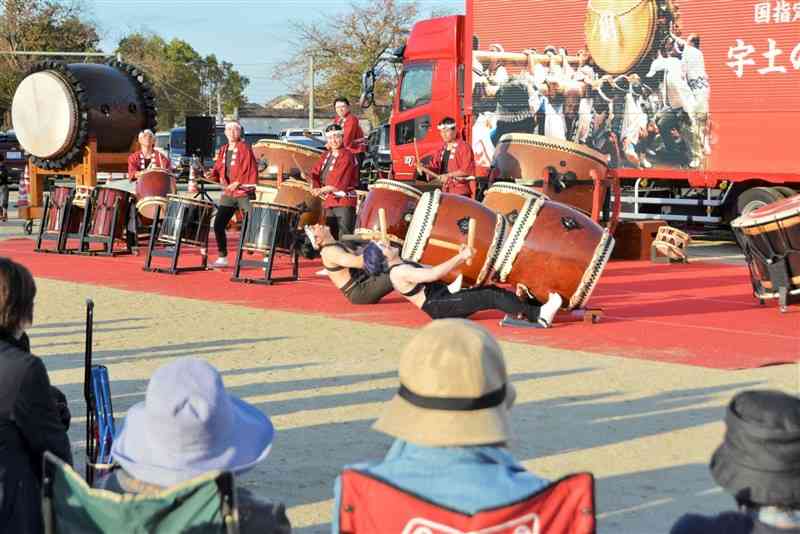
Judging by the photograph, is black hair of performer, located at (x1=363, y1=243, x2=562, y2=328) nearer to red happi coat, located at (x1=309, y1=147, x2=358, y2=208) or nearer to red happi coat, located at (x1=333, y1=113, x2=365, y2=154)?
Answer: red happi coat, located at (x1=309, y1=147, x2=358, y2=208)

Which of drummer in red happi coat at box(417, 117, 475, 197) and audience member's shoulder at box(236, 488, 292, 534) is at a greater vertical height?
drummer in red happi coat at box(417, 117, 475, 197)

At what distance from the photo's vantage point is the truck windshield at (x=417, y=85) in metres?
18.8

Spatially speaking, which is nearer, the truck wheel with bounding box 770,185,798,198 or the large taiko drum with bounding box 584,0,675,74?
the truck wheel with bounding box 770,185,798,198

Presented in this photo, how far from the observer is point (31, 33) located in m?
50.8

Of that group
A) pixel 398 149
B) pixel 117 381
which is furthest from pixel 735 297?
pixel 398 149

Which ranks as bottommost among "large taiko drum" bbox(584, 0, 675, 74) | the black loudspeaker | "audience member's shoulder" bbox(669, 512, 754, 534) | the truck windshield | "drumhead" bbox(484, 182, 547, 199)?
"audience member's shoulder" bbox(669, 512, 754, 534)

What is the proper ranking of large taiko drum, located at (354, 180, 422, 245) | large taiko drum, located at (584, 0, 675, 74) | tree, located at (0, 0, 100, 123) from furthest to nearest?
tree, located at (0, 0, 100, 123) → large taiko drum, located at (584, 0, 675, 74) → large taiko drum, located at (354, 180, 422, 245)

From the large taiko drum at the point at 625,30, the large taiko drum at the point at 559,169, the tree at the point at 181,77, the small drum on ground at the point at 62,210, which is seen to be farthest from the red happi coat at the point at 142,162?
the tree at the point at 181,77

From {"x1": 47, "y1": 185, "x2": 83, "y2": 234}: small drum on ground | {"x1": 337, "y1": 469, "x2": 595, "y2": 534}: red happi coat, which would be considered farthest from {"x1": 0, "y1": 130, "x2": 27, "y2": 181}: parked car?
{"x1": 337, "y1": 469, "x2": 595, "y2": 534}: red happi coat

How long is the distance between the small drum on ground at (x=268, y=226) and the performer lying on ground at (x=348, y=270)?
1.71 meters

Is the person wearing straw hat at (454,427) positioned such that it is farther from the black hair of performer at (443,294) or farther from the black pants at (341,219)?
the black pants at (341,219)

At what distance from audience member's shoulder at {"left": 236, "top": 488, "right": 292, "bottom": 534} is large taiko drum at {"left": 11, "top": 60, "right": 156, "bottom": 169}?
15.9m

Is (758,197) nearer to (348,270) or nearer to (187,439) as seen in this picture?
(348,270)

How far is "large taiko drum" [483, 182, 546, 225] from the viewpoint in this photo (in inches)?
439
